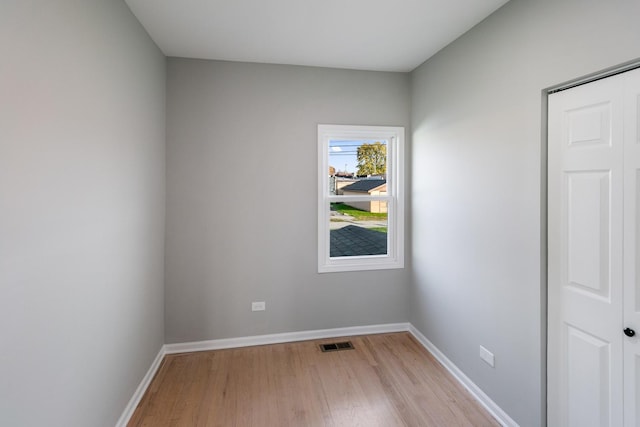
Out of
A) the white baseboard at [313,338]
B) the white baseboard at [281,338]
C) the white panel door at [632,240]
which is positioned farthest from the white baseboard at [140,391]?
the white panel door at [632,240]

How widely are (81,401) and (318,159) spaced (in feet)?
8.16

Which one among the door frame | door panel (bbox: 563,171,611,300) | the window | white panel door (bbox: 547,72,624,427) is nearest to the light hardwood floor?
the door frame

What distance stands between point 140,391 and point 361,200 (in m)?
2.52

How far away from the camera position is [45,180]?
132 cm

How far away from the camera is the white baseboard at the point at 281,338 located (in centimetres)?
305

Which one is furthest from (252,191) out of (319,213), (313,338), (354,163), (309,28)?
(313,338)

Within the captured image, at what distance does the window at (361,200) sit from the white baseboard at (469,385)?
818 millimetres

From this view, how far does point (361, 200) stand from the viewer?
136 inches

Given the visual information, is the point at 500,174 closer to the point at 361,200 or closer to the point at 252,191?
the point at 361,200

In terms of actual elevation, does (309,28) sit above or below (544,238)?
above

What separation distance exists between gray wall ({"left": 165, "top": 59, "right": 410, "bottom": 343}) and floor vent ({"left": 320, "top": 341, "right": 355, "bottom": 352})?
0.66 feet

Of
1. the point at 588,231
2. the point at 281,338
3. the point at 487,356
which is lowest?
the point at 281,338

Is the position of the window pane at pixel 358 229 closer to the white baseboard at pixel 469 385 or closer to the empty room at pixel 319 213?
the empty room at pixel 319 213

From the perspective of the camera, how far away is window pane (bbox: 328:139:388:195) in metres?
3.38
